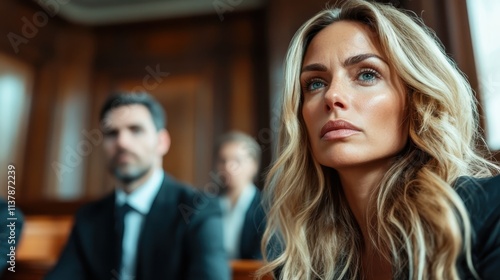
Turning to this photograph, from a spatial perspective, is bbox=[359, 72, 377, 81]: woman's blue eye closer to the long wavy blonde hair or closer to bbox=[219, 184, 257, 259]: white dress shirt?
the long wavy blonde hair

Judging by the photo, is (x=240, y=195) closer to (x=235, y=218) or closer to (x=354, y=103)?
(x=235, y=218)

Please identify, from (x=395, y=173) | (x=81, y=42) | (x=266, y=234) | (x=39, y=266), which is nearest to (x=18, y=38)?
(x=39, y=266)

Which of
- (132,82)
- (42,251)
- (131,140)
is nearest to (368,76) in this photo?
(131,140)

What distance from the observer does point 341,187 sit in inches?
22.0

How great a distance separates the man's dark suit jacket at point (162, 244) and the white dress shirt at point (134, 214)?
15mm

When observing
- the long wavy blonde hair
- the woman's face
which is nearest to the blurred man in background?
the long wavy blonde hair

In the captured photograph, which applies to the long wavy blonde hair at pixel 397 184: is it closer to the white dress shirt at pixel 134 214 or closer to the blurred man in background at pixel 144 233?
the blurred man in background at pixel 144 233

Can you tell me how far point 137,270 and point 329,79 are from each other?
0.55 metres

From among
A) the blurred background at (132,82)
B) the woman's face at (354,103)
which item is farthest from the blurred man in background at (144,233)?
the blurred background at (132,82)

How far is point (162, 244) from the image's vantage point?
0.79m

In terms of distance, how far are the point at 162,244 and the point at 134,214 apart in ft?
0.32

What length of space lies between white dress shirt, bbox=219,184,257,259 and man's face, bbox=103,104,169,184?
52cm

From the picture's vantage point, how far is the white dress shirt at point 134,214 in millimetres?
790

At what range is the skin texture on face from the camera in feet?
4.96
